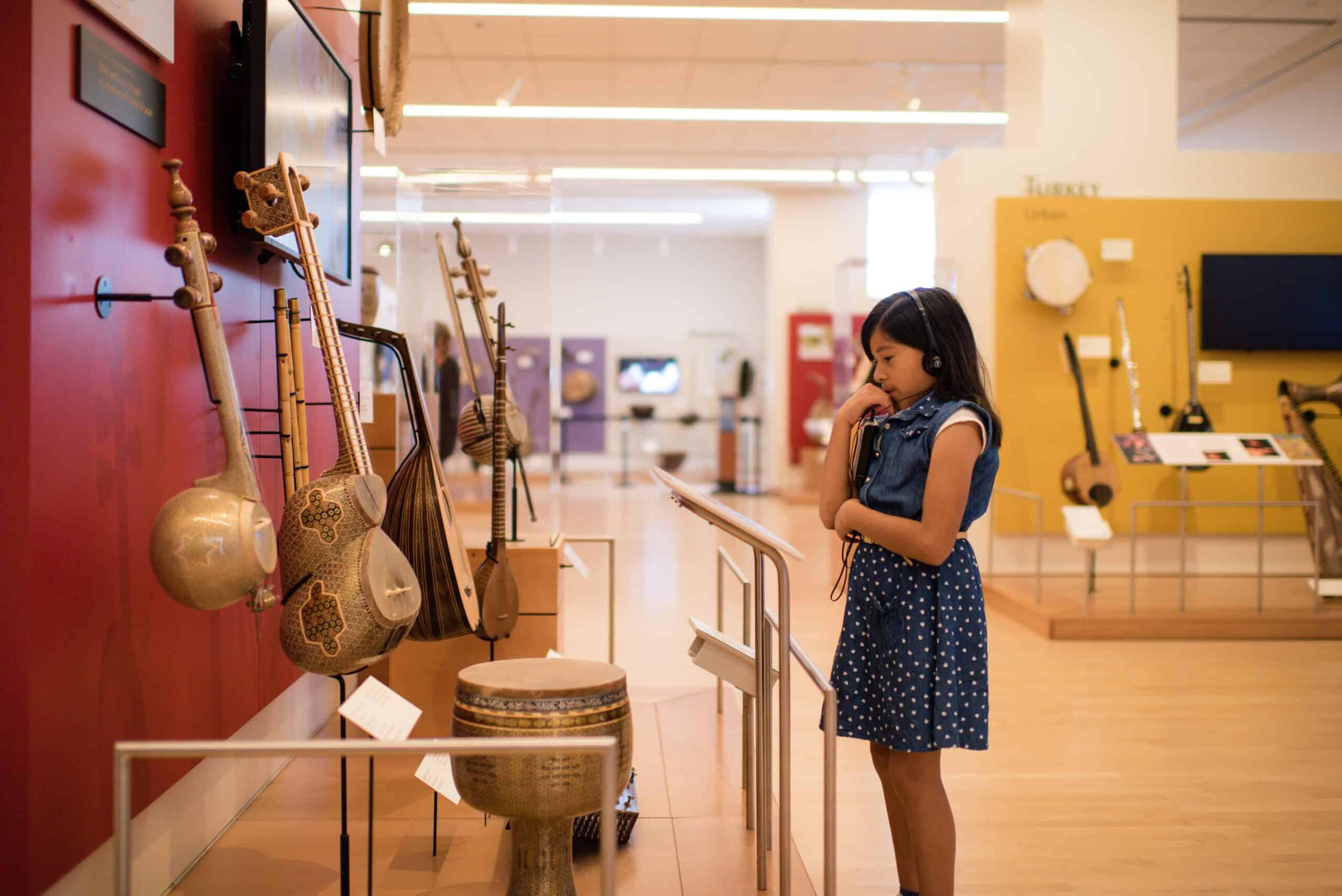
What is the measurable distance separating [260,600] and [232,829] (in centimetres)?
109

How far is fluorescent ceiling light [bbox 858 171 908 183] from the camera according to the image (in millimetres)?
12289

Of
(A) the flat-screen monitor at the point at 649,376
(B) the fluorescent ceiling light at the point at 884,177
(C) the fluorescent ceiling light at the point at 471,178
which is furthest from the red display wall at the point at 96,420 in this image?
(A) the flat-screen monitor at the point at 649,376

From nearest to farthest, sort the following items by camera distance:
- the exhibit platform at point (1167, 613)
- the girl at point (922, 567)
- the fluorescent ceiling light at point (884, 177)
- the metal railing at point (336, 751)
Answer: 1. the metal railing at point (336, 751)
2. the girl at point (922, 567)
3. the exhibit platform at point (1167, 613)
4. the fluorescent ceiling light at point (884, 177)

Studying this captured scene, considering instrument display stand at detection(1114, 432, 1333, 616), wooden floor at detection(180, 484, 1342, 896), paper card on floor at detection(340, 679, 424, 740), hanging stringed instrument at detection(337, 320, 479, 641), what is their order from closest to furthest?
paper card on floor at detection(340, 679, 424, 740) < wooden floor at detection(180, 484, 1342, 896) < hanging stringed instrument at detection(337, 320, 479, 641) < instrument display stand at detection(1114, 432, 1333, 616)

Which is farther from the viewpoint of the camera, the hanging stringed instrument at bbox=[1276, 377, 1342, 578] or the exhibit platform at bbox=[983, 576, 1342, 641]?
the hanging stringed instrument at bbox=[1276, 377, 1342, 578]

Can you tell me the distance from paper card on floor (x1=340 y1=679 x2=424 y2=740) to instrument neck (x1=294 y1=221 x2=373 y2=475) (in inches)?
20.7

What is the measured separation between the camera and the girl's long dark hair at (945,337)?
2111 millimetres

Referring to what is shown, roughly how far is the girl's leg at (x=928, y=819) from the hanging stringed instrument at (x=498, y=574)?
1.32m

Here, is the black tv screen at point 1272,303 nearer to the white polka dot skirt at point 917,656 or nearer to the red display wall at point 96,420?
the white polka dot skirt at point 917,656

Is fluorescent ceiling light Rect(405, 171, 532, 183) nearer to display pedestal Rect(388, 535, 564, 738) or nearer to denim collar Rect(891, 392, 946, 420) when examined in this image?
display pedestal Rect(388, 535, 564, 738)

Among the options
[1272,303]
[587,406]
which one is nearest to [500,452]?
[1272,303]

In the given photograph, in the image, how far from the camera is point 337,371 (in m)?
2.22

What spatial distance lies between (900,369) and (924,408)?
0.31 ft

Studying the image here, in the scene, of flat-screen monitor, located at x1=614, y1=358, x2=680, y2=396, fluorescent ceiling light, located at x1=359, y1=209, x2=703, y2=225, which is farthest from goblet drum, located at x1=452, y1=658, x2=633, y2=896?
flat-screen monitor, located at x1=614, y1=358, x2=680, y2=396
